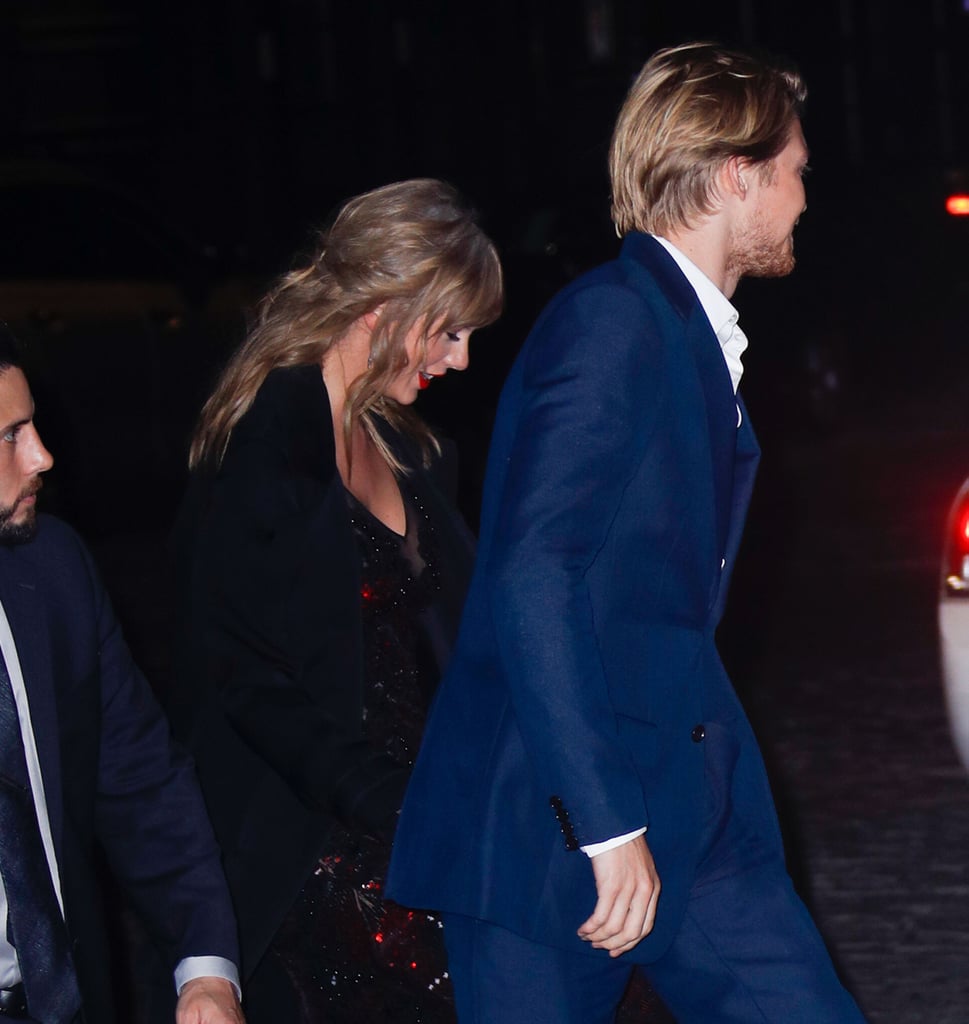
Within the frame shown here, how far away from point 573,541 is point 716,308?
0.45m

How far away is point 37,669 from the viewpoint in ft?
8.97

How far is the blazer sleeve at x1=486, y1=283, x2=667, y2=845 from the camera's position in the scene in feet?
8.14

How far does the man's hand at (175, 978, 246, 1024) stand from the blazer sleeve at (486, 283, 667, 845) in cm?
68

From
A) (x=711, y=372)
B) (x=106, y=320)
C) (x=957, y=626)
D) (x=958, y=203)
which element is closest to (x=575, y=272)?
(x=958, y=203)

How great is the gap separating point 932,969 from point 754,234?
105 inches

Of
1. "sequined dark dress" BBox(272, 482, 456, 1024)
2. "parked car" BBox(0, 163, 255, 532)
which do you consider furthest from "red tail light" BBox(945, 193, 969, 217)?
"sequined dark dress" BBox(272, 482, 456, 1024)

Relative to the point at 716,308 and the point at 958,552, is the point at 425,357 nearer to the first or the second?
the point at 716,308

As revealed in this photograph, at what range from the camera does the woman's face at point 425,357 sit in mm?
3465

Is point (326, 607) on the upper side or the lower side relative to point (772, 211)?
lower

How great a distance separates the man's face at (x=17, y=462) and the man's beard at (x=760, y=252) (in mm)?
964

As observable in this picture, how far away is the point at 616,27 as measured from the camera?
25.2 meters

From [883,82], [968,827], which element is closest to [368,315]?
[968,827]

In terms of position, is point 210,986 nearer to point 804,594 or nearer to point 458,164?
point 804,594

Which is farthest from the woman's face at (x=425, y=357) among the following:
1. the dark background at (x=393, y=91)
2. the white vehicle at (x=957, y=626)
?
the dark background at (x=393, y=91)
